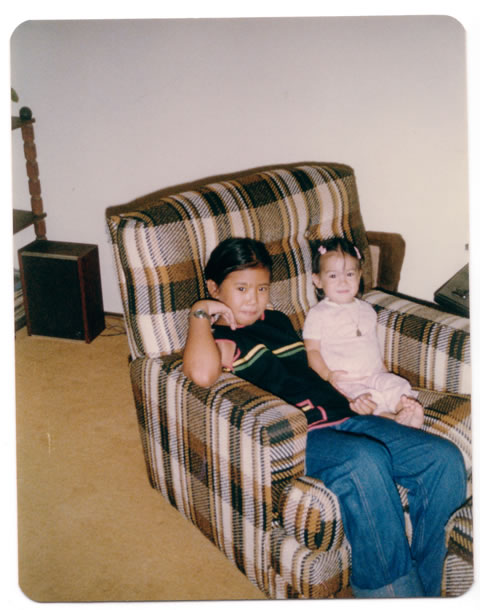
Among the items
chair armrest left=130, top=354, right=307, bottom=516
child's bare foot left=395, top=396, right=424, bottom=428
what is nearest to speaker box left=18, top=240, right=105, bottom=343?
chair armrest left=130, top=354, right=307, bottom=516

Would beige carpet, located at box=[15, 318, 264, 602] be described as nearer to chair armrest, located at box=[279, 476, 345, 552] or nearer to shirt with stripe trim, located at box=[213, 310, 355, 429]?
chair armrest, located at box=[279, 476, 345, 552]

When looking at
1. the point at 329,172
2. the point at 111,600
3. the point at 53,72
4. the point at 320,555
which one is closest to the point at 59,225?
the point at 53,72

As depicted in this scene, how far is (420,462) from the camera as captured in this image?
156cm

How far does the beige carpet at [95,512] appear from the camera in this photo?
1.75 meters

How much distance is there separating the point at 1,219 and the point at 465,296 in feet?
4.83

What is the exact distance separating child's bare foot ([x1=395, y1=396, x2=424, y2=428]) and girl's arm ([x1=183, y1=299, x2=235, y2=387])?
0.55 meters

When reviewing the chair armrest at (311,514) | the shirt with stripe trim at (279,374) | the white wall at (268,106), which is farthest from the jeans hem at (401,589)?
the white wall at (268,106)

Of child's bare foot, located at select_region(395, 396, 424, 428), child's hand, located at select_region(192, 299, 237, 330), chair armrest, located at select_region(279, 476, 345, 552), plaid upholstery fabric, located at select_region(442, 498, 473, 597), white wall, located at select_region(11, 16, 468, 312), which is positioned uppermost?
white wall, located at select_region(11, 16, 468, 312)

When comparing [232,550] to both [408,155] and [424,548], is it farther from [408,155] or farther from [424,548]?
[408,155]

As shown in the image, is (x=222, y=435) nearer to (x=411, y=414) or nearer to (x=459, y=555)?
(x=411, y=414)

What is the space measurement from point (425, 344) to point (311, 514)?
0.72m

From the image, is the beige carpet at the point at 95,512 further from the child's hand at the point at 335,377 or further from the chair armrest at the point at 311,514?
the child's hand at the point at 335,377

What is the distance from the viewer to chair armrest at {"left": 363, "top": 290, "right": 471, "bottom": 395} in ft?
5.86

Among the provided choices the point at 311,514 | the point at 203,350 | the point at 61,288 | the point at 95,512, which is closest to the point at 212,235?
the point at 203,350
